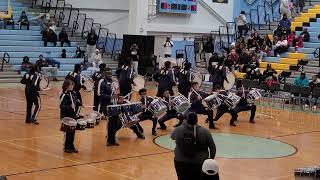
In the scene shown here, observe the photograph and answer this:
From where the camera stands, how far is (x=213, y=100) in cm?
1794

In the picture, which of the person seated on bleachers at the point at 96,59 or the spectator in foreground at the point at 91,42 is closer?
the person seated on bleachers at the point at 96,59

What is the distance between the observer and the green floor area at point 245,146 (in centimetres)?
1469

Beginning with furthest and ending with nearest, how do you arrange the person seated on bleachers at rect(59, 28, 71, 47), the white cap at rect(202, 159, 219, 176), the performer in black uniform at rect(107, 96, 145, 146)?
1. the person seated on bleachers at rect(59, 28, 71, 47)
2. the performer in black uniform at rect(107, 96, 145, 146)
3. the white cap at rect(202, 159, 219, 176)

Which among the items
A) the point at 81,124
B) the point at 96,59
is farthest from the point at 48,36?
the point at 81,124

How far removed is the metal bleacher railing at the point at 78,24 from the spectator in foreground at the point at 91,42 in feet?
5.75

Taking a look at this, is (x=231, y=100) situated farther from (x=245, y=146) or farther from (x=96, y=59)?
(x=96, y=59)

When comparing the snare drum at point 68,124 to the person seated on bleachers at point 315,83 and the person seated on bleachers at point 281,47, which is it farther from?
the person seated on bleachers at point 281,47

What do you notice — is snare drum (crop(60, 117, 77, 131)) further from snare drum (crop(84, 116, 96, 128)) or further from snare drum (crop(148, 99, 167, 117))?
snare drum (crop(148, 99, 167, 117))

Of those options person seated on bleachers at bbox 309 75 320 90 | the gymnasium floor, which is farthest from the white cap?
person seated on bleachers at bbox 309 75 320 90

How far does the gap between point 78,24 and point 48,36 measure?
4.37 m

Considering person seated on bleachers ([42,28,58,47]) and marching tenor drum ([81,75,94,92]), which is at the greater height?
person seated on bleachers ([42,28,58,47])

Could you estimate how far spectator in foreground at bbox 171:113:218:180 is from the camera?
8711 millimetres

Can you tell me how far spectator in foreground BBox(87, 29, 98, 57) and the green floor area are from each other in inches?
731

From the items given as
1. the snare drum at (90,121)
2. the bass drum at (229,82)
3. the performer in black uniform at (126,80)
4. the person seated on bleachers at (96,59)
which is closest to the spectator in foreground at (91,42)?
the person seated on bleachers at (96,59)
